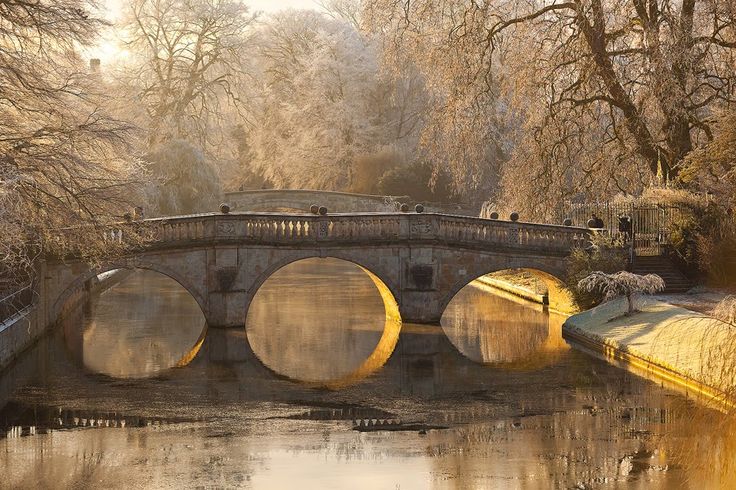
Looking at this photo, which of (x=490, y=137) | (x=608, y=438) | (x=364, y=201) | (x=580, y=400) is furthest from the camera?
(x=364, y=201)

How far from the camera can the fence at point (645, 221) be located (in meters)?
36.4

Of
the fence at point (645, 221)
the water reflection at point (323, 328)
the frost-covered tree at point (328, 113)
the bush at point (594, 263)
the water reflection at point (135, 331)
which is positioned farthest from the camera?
the frost-covered tree at point (328, 113)

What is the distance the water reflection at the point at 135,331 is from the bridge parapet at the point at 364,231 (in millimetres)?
2937

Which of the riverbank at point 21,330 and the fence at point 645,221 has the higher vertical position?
the fence at point 645,221

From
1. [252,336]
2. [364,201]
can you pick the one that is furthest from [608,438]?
[364,201]

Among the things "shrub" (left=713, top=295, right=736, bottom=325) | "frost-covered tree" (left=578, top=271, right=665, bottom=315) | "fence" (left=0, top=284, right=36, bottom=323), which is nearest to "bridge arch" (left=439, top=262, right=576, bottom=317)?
"frost-covered tree" (left=578, top=271, right=665, bottom=315)

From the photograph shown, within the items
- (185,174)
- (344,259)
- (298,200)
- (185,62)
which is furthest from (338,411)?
(185,62)

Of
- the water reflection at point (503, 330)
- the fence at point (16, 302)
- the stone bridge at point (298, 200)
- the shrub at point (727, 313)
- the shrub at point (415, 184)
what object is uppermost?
the shrub at point (415, 184)

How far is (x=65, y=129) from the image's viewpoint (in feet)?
84.3

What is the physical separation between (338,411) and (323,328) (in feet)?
40.1

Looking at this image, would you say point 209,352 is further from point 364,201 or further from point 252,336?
point 364,201

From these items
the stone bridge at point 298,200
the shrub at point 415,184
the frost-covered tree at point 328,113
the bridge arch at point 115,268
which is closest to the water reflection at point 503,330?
the bridge arch at point 115,268

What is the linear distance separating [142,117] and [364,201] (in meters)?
13.6

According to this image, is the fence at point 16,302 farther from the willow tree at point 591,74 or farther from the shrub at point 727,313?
the shrub at point 727,313
